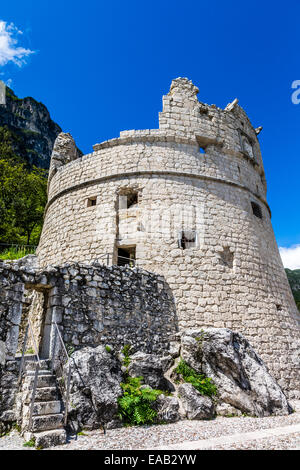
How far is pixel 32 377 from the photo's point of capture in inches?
193

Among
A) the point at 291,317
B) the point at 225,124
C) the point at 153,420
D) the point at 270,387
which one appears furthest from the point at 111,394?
the point at 225,124

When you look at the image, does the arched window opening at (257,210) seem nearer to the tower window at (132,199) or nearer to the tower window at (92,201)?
the tower window at (132,199)

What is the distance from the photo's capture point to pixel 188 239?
9875 mm

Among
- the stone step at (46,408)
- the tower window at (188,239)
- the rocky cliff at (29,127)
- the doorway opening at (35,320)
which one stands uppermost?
the rocky cliff at (29,127)

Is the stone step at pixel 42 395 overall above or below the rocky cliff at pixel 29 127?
below

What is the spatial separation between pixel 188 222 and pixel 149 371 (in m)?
5.18

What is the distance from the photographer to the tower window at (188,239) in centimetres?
981

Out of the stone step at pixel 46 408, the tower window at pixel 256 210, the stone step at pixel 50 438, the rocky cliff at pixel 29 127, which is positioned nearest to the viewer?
the stone step at pixel 50 438

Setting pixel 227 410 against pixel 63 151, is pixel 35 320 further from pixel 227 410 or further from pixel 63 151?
pixel 63 151

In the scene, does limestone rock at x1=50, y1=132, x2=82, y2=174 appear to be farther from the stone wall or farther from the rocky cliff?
the rocky cliff

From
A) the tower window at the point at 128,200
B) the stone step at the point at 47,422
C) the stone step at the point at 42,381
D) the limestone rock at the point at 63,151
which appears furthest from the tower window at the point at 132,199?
the stone step at the point at 47,422

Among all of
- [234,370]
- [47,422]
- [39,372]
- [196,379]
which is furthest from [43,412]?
[234,370]

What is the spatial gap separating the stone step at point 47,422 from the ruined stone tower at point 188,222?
469cm

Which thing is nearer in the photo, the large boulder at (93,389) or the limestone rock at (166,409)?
the large boulder at (93,389)
